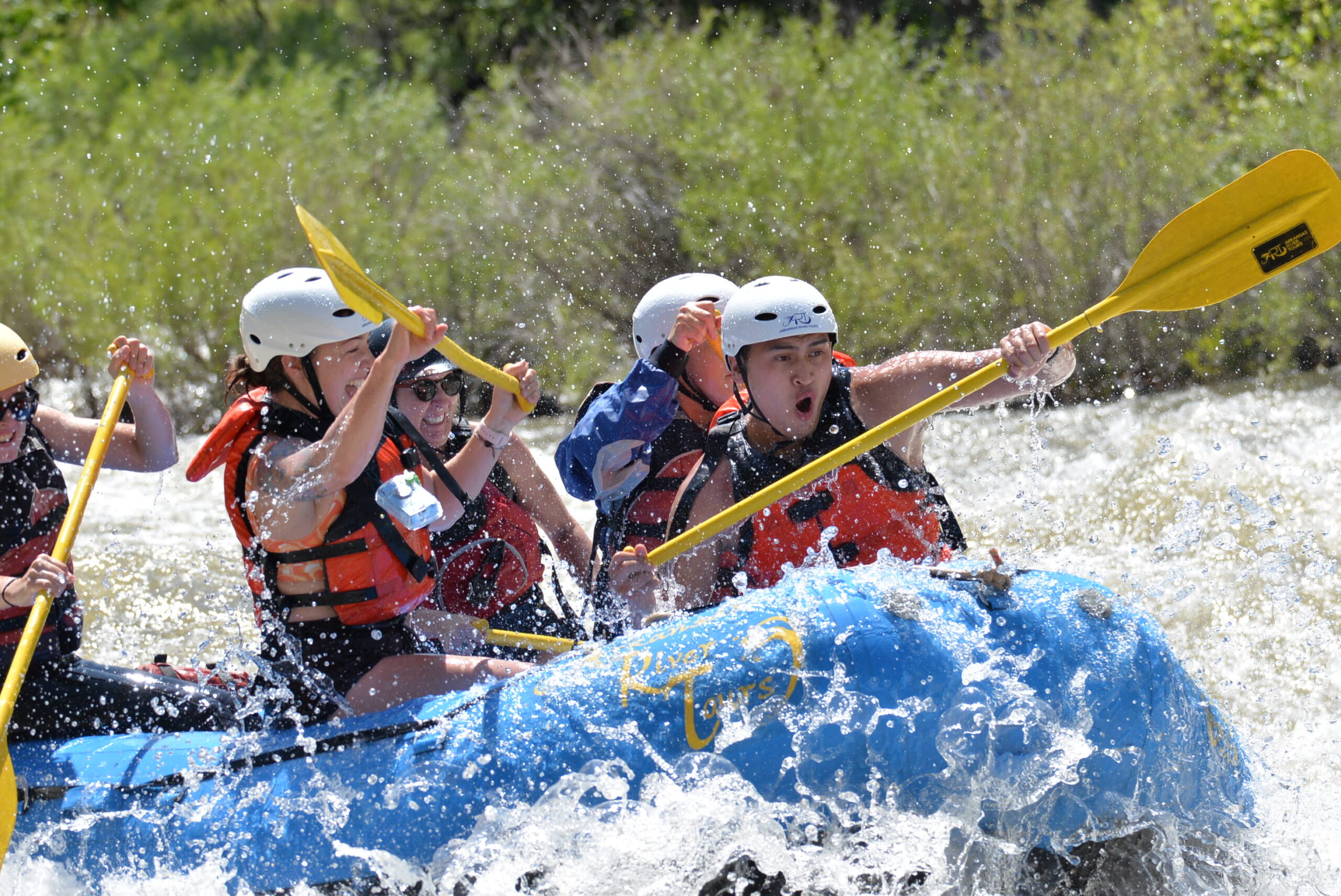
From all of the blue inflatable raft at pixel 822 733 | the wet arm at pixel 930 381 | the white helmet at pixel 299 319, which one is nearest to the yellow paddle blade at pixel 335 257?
the white helmet at pixel 299 319

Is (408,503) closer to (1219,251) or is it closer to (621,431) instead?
(621,431)

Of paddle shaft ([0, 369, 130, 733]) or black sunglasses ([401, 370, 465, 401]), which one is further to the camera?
black sunglasses ([401, 370, 465, 401])

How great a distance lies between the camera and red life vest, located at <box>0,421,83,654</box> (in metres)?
3.76

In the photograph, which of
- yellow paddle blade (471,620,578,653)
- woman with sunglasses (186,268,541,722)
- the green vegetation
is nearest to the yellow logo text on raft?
woman with sunglasses (186,268,541,722)

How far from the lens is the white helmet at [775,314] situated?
3.69m

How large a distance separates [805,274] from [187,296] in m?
4.48

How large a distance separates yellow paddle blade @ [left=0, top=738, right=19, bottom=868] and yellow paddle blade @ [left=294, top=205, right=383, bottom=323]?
1.34 meters

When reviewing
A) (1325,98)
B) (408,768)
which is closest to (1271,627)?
(408,768)

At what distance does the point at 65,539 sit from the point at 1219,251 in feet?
9.50

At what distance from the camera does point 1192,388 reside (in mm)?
9133

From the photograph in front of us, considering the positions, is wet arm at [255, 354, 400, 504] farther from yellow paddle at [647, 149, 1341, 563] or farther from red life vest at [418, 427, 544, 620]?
red life vest at [418, 427, 544, 620]

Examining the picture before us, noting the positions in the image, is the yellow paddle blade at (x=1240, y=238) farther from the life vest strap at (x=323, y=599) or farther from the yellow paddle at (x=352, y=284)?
the life vest strap at (x=323, y=599)

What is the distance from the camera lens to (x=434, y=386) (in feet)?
13.8

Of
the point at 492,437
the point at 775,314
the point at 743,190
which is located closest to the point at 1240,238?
the point at 775,314
